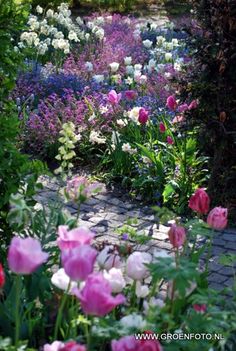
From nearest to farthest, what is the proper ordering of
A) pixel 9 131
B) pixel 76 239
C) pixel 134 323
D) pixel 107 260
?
pixel 134 323
pixel 76 239
pixel 107 260
pixel 9 131

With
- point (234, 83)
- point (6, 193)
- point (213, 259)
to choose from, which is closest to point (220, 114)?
point (234, 83)

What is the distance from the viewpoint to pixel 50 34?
359 inches

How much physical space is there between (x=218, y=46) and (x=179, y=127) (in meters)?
0.78

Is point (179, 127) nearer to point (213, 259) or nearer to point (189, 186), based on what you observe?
point (189, 186)

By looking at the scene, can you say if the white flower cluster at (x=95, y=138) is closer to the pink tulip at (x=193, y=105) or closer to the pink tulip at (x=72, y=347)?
the pink tulip at (x=193, y=105)

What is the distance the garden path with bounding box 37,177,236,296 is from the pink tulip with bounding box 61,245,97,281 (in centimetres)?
220

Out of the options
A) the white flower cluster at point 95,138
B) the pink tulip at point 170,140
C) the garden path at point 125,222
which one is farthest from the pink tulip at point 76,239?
the white flower cluster at point 95,138

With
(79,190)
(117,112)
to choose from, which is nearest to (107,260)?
(79,190)

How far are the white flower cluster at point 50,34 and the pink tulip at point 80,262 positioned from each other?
5.46 m

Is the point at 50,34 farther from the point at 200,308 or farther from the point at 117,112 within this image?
the point at 200,308

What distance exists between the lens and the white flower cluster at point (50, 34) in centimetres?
784

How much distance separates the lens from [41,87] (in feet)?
23.2

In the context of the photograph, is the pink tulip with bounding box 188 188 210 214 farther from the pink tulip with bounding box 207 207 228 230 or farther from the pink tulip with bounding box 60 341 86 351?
the pink tulip with bounding box 60 341 86 351

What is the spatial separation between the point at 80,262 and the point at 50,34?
7639 mm
